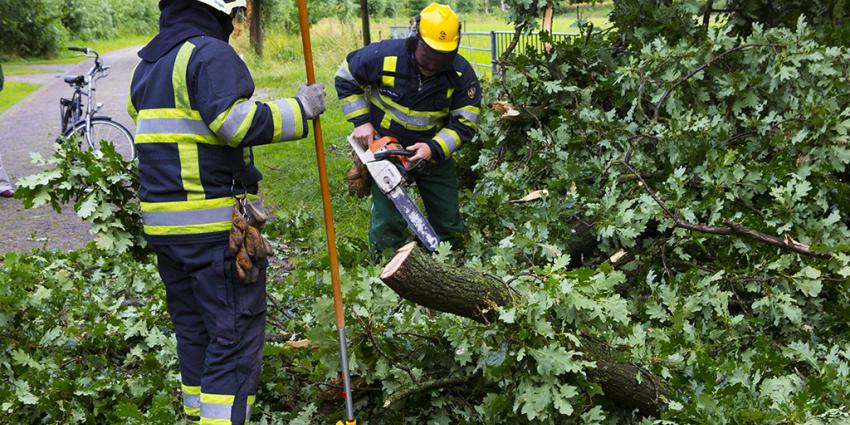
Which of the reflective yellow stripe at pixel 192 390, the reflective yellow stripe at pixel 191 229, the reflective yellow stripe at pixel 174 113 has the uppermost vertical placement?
the reflective yellow stripe at pixel 174 113

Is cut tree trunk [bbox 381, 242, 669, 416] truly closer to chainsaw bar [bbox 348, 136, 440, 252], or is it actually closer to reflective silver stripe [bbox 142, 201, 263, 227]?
reflective silver stripe [bbox 142, 201, 263, 227]

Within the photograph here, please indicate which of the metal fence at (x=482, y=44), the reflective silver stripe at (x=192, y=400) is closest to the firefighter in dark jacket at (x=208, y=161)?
the reflective silver stripe at (x=192, y=400)

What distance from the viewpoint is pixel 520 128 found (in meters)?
5.32

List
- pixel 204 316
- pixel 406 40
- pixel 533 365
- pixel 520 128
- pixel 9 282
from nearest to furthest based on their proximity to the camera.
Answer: pixel 533 365 → pixel 204 316 → pixel 9 282 → pixel 406 40 → pixel 520 128

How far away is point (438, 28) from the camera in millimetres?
4102

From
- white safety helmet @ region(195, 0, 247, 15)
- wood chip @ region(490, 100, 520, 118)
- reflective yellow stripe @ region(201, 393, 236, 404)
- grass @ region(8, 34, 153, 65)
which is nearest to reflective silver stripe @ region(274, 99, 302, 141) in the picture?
white safety helmet @ region(195, 0, 247, 15)

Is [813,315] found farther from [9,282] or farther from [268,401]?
[9,282]

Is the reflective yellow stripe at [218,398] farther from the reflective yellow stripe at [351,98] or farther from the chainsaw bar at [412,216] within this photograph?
the reflective yellow stripe at [351,98]

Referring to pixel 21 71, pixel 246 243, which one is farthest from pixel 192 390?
pixel 21 71

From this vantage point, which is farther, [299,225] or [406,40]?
[299,225]

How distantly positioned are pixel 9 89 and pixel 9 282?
15.5 m

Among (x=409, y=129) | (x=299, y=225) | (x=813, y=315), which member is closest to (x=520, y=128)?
(x=409, y=129)

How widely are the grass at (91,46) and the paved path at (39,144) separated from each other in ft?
3.98

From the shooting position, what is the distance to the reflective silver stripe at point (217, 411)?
2.76m
